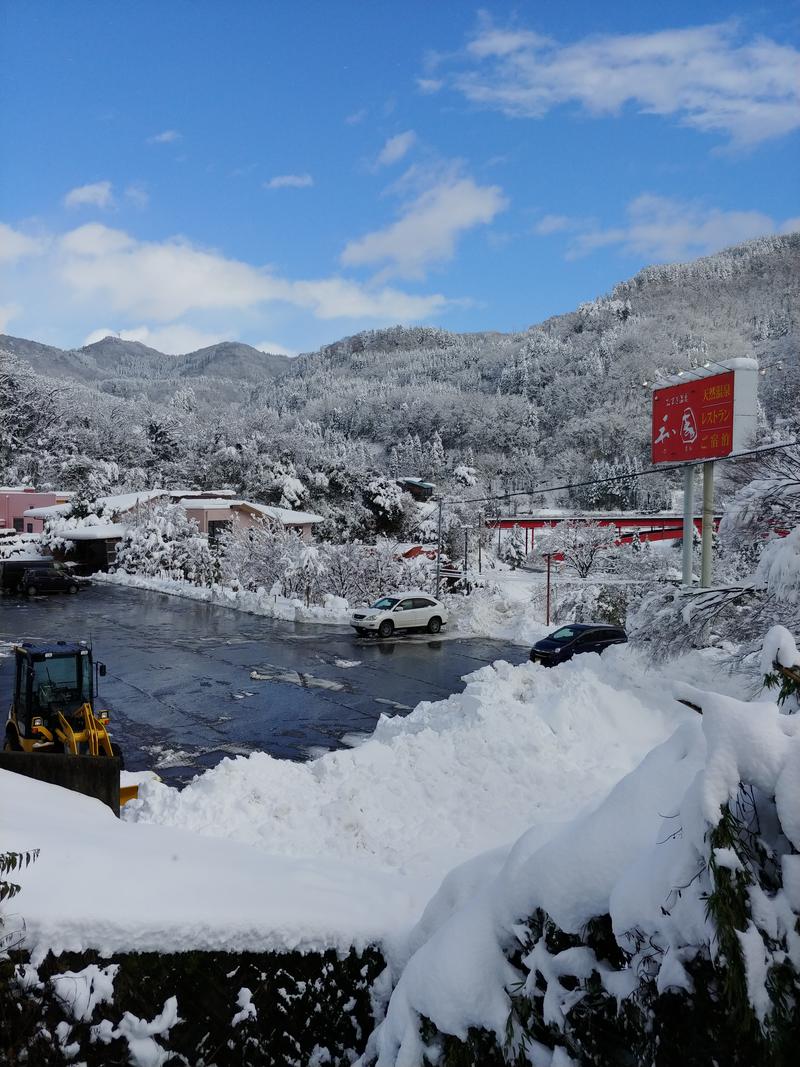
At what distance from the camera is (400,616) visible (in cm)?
2669

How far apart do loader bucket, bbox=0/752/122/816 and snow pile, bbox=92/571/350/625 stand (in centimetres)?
2189

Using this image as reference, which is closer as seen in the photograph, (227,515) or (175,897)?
(175,897)

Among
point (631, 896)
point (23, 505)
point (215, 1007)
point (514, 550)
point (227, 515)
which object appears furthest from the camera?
point (514, 550)

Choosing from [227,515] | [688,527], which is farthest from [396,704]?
[227,515]

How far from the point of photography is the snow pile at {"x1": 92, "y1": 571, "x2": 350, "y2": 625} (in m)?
30.0

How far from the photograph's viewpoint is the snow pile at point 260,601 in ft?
98.4

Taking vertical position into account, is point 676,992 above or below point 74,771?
above

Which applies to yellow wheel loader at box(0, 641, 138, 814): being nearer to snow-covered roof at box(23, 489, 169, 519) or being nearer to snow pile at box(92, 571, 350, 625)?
snow pile at box(92, 571, 350, 625)

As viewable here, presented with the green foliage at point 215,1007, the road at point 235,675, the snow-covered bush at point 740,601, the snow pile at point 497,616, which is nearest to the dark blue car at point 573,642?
the road at point 235,675

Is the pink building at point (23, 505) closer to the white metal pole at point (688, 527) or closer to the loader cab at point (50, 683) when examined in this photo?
the loader cab at point (50, 683)

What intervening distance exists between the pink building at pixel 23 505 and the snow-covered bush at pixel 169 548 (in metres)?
11.6

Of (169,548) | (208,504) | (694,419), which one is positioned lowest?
(169,548)

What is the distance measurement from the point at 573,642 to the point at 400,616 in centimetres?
799

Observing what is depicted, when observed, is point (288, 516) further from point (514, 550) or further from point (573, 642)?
point (573, 642)
